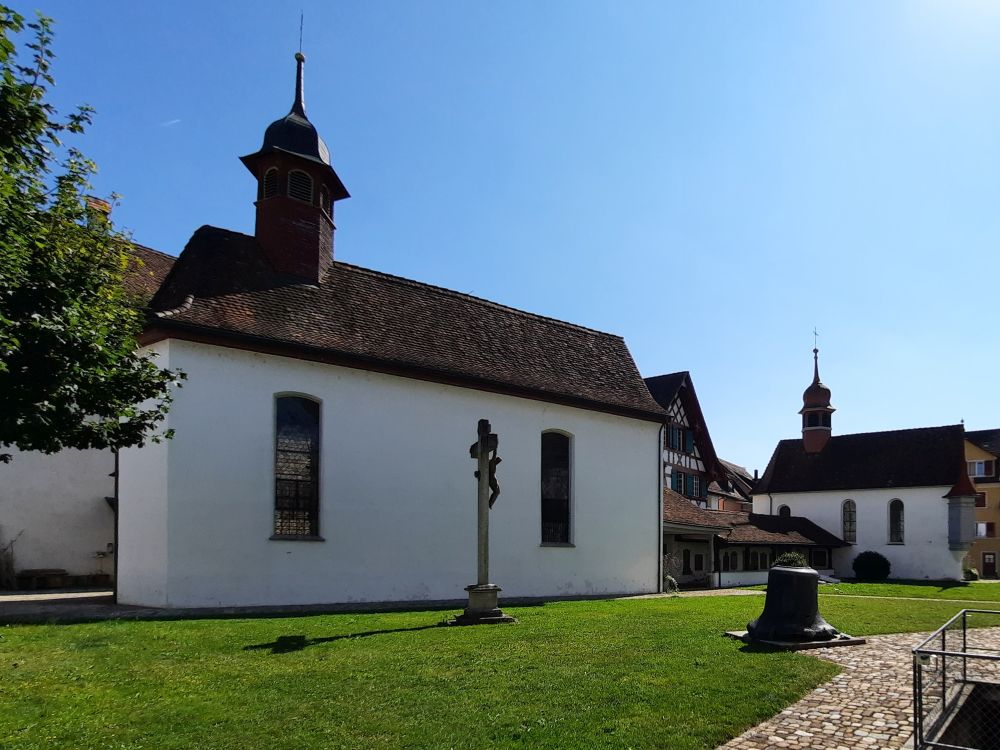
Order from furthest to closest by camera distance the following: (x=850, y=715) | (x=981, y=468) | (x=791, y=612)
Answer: (x=981, y=468) < (x=791, y=612) < (x=850, y=715)

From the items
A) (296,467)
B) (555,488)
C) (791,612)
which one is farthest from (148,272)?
(791,612)

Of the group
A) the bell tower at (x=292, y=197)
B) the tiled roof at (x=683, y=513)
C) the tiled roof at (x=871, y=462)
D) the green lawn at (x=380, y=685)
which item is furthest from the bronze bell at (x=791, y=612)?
the tiled roof at (x=871, y=462)

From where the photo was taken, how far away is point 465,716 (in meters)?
7.20

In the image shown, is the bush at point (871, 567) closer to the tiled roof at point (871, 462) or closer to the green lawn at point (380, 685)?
the tiled roof at point (871, 462)

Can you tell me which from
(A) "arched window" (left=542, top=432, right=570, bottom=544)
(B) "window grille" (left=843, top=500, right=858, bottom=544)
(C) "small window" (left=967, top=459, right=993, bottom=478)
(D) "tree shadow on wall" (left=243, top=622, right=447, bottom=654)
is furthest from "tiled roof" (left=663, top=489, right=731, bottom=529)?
(C) "small window" (left=967, top=459, right=993, bottom=478)

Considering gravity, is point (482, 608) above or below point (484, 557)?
below

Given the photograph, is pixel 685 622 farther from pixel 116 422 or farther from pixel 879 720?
pixel 116 422

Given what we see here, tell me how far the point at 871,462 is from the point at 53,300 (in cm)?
5066

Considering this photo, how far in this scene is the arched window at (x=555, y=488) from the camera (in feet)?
75.0

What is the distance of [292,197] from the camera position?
20156 mm

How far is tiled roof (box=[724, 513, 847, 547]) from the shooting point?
129ft

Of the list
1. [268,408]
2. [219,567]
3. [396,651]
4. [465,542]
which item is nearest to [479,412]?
[465,542]

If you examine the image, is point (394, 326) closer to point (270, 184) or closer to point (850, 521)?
point (270, 184)

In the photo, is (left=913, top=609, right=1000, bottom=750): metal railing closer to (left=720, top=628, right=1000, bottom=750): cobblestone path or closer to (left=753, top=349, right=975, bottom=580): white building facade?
(left=720, top=628, right=1000, bottom=750): cobblestone path
